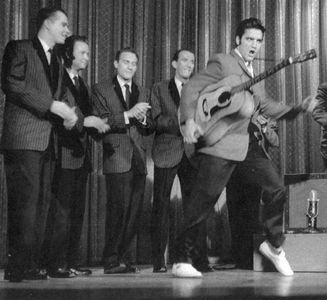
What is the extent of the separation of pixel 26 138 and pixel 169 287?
1052 millimetres

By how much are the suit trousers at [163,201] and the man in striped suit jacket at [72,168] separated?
0.49 metres

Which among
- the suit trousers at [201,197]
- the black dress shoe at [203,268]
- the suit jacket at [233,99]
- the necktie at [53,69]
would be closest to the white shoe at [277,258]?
the black dress shoe at [203,268]

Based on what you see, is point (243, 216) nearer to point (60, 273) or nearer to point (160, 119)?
point (160, 119)

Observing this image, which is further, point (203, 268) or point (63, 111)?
point (203, 268)

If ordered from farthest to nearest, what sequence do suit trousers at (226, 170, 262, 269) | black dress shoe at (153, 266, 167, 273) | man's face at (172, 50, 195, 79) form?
1. suit trousers at (226, 170, 262, 269)
2. man's face at (172, 50, 195, 79)
3. black dress shoe at (153, 266, 167, 273)

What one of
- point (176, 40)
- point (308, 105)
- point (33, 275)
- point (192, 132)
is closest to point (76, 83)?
point (192, 132)

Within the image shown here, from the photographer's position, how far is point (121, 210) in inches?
173

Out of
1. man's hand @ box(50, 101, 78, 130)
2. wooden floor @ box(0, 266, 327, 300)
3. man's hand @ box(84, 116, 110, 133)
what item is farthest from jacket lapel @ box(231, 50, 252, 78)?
wooden floor @ box(0, 266, 327, 300)

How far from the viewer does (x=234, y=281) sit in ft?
12.2

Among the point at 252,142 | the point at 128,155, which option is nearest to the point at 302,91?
the point at 252,142

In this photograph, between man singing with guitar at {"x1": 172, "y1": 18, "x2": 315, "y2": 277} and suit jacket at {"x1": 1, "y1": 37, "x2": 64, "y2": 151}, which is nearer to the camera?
suit jacket at {"x1": 1, "y1": 37, "x2": 64, "y2": 151}

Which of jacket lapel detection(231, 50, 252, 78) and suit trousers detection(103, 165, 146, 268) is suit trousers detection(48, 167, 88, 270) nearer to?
suit trousers detection(103, 165, 146, 268)

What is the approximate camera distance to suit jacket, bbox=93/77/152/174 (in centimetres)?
437

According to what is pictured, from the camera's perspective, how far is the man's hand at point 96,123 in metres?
4.09
